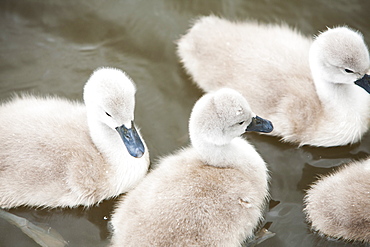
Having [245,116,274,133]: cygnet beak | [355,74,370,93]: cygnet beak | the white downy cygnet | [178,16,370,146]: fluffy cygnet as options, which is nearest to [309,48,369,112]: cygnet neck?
[178,16,370,146]: fluffy cygnet

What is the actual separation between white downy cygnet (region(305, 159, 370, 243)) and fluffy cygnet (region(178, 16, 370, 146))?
0.50 meters

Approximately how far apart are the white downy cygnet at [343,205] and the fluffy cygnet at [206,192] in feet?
1.23

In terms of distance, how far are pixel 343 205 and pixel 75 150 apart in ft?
5.85

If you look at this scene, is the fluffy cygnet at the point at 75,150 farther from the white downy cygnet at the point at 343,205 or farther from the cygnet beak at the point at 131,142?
the white downy cygnet at the point at 343,205

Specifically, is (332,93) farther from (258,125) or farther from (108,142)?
(108,142)

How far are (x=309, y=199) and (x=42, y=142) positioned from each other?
184 centimetres

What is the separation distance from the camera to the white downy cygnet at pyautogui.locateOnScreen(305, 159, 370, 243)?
3.39 meters

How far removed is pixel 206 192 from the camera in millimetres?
3320

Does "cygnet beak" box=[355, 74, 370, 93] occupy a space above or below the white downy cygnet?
above

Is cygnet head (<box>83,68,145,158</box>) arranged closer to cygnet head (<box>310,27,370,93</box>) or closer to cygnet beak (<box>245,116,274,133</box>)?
cygnet beak (<box>245,116,274,133</box>)

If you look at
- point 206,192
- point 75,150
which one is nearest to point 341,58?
point 206,192

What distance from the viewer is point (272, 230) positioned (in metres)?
3.77

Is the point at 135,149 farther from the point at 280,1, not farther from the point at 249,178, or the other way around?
the point at 280,1

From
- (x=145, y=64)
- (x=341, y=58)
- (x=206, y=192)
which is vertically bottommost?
(x=145, y=64)
